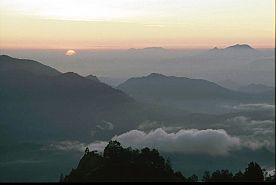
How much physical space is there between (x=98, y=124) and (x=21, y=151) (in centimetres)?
5702

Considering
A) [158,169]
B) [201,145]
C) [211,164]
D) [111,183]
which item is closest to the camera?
[111,183]

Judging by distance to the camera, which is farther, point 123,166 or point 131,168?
point 131,168

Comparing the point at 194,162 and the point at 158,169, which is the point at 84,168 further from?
the point at 194,162

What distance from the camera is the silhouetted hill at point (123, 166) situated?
13914 mm

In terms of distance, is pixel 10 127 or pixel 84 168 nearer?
pixel 84 168

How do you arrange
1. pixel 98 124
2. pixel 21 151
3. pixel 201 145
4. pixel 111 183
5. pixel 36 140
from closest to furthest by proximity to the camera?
pixel 111 183
pixel 21 151
pixel 201 145
pixel 36 140
pixel 98 124

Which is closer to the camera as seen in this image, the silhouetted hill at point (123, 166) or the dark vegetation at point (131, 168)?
the dark vegetation at point (131, 168)

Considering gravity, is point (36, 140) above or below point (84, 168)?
above

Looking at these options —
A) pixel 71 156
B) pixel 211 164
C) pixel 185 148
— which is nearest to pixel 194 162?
pixel 211 164

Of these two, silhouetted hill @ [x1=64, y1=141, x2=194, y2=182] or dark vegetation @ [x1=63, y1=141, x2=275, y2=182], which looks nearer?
dark vegetation @ [x1=63, y1=141, x2=275, y2=182]

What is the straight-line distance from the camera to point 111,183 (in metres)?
2.05

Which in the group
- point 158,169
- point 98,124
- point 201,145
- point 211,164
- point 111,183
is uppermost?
point 98,124

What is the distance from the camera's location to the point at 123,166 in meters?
14.2

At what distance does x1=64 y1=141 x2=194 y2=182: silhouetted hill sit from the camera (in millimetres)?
13914
